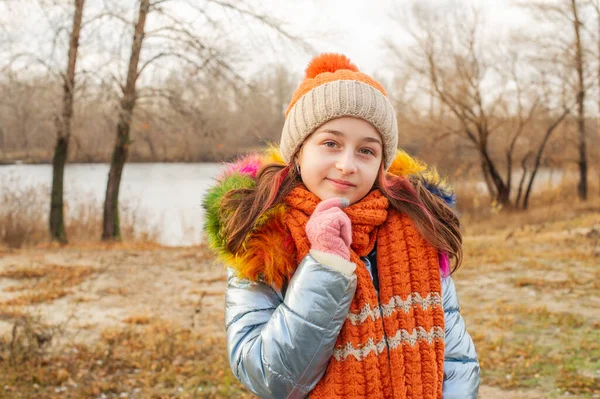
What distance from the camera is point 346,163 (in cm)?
151

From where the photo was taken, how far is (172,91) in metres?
10.4

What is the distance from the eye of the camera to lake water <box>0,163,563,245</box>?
1187cm

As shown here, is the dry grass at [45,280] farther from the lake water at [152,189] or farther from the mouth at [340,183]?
the mouth at [340,183]

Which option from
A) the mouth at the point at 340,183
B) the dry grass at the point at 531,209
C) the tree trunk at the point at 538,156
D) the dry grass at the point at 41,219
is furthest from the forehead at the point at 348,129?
the tree trunk at the point at 538,156

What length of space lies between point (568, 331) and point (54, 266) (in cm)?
655

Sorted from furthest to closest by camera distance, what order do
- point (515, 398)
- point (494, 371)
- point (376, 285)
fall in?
point (494, 371) → point (515, 398) → point (376, 285)

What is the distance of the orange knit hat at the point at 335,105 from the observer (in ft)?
5.14

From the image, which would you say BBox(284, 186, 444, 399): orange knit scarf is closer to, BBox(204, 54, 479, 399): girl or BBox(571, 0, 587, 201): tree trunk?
BBox(204, 54, 479, 399): girl

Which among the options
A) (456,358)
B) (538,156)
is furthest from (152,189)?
(456,358)

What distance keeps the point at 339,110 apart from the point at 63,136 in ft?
30.3

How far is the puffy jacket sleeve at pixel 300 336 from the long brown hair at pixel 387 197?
25 centimetres

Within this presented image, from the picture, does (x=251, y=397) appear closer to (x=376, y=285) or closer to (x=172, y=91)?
(x=376, y=285)

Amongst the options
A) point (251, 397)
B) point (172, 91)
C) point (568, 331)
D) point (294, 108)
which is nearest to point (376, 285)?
point (294, 108)

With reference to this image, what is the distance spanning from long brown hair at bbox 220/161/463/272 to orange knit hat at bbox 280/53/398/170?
8cm
